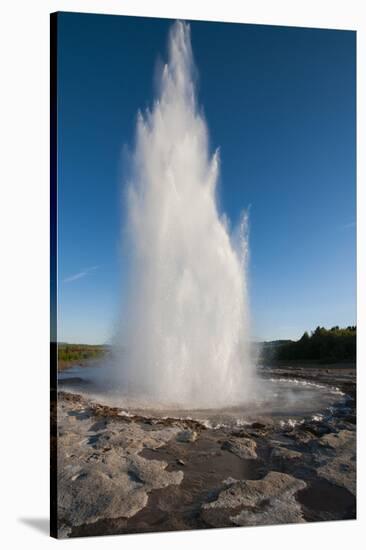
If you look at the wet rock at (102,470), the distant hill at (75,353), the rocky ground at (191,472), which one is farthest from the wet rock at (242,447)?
the distant hill at (75,353)

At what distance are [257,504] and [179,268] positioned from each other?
199cm

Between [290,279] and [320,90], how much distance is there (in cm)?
167

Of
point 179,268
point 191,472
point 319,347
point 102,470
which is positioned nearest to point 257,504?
point 191,472

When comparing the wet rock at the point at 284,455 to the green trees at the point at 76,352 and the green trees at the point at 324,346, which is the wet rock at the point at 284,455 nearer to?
the green trees at the point at 324,346

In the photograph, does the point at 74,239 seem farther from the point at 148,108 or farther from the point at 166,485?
the point at 166,485

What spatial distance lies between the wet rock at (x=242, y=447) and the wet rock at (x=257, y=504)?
0.68 ft

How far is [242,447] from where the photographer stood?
5656 millimetres

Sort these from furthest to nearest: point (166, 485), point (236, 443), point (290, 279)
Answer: point (290, 279) < point (236, 443) < point (166, 485)

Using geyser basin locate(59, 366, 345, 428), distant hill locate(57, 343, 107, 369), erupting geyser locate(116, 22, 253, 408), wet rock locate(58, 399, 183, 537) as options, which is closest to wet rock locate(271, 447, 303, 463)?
geyser basin locate(59, 366, 345, 428)

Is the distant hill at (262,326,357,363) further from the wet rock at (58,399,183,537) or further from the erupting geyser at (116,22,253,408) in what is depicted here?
the wet rock at (58,399,183,537)

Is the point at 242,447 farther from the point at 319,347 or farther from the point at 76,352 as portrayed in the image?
the point at 76,352

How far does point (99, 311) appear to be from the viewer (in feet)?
18.1

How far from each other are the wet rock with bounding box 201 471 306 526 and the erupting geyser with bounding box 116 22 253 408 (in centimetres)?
70

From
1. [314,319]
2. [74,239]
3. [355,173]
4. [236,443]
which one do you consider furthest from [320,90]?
[236,443]
